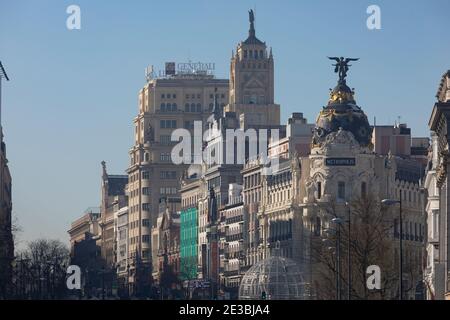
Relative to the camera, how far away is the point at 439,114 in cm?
14050

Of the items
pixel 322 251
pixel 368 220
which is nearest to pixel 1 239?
pixel 322 251

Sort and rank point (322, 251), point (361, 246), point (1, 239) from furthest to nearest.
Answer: point (1, 239) → point (322, 251) → point (361, 246)
